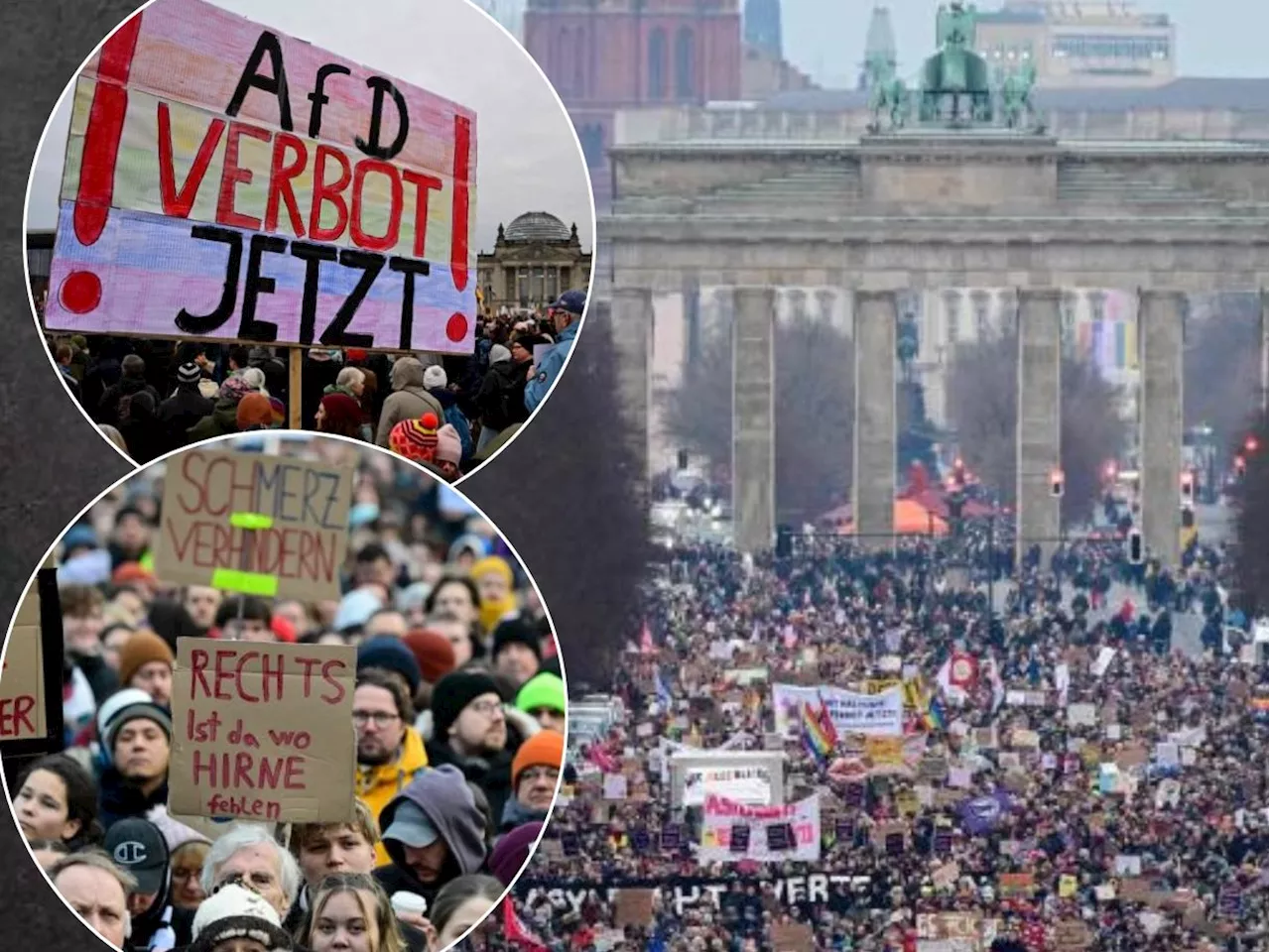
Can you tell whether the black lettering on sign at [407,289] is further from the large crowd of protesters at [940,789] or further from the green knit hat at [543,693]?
the large crowd of protesters at [940,789]

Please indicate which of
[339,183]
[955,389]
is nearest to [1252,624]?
[339,183]

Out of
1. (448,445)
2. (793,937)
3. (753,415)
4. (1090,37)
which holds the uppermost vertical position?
(1090,37)

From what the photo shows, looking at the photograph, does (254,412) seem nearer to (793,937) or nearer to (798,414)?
(793,937)

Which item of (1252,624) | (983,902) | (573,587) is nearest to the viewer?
(983,902)

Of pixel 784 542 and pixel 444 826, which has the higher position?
pixel 444 826

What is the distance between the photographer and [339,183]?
9.73m

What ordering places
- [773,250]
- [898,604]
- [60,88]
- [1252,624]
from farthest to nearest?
[773,250], [898,604], [1252,624], [60,88]

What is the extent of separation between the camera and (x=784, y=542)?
259 feet

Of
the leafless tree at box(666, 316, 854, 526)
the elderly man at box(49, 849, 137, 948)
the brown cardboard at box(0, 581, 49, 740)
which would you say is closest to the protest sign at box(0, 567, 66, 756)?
the brown cardboard at box(0, 581, 49, 740)

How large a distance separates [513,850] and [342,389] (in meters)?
1.40

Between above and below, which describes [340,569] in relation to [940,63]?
below

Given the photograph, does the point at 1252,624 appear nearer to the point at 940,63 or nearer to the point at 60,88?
the point at 940,63

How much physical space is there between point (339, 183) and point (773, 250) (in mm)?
73525

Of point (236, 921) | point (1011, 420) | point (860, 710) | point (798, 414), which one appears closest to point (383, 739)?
point (236, 921)
